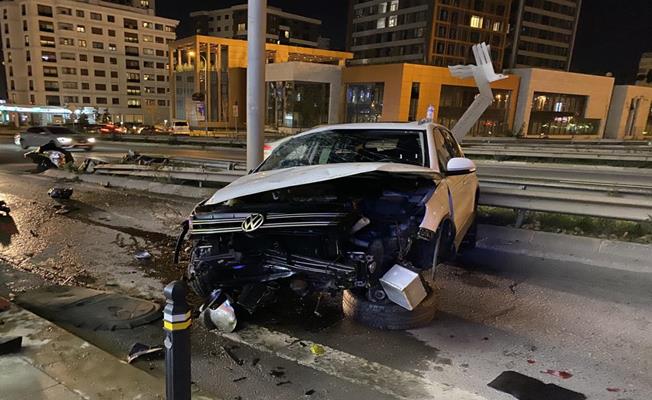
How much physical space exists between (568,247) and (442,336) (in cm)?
342

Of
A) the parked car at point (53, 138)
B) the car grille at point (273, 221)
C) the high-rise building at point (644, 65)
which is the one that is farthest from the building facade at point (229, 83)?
the high-rise building at point (644, 65)

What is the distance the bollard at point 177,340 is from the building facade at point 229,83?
167ft

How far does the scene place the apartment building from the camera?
82.1m

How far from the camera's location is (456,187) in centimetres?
511

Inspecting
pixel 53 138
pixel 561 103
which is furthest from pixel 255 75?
pixel 561 103

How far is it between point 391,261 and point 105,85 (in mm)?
98112

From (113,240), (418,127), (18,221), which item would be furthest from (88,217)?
(418,127)

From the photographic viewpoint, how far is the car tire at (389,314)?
4125 millimetres

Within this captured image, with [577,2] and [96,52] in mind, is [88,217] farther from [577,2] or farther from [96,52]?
[577,2]

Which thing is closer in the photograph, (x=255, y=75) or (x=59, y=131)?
(x=255, y=75)

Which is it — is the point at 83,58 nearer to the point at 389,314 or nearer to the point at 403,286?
the point at 389,314

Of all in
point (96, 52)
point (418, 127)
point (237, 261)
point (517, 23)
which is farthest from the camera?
point (517, 23)

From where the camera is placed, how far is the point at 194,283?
13.6 feet

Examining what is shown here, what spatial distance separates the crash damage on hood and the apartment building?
274 feet
